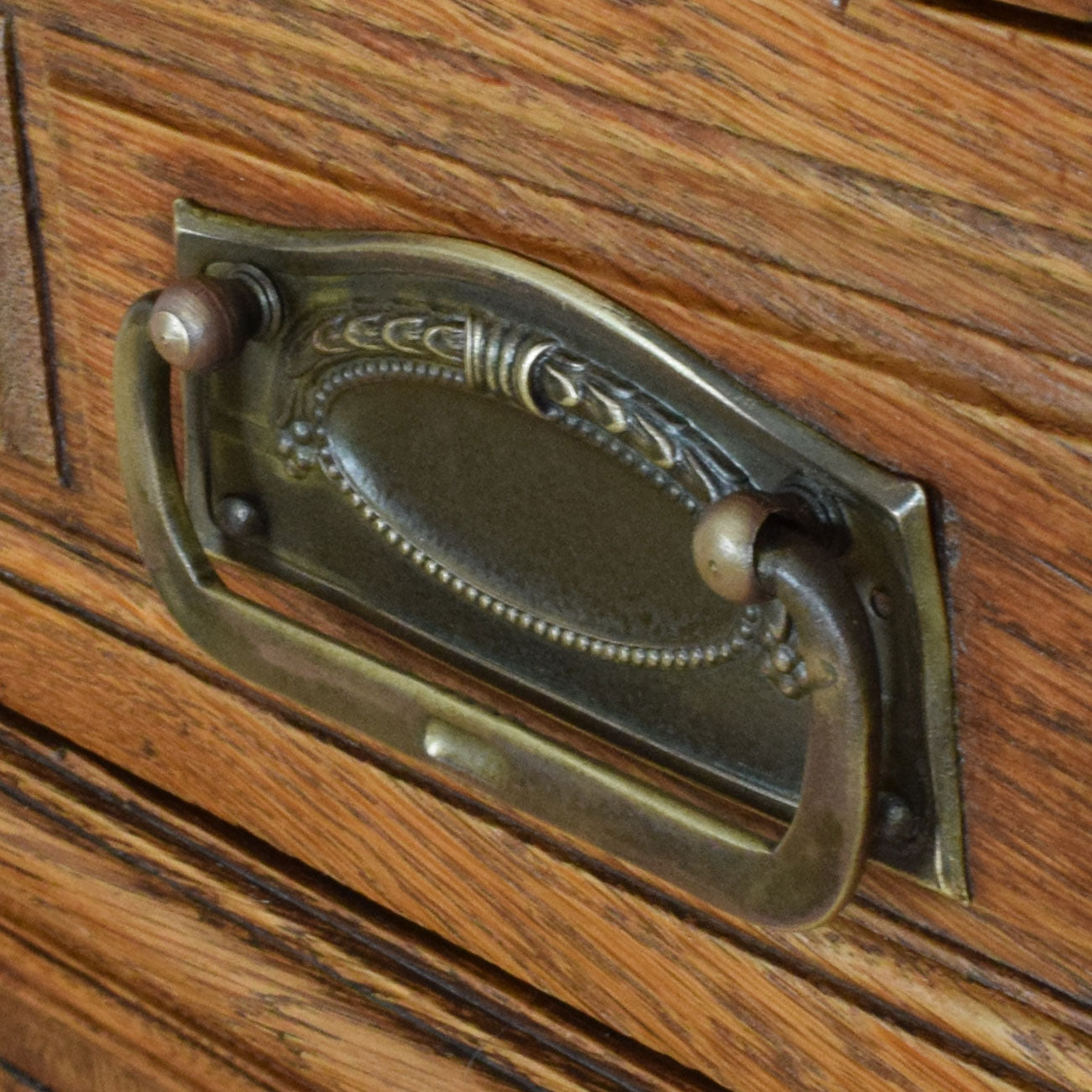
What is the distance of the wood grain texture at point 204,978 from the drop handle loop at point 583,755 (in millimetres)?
106

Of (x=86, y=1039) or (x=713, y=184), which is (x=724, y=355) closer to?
(x=713, y=184)

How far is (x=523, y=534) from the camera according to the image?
0.49 meters

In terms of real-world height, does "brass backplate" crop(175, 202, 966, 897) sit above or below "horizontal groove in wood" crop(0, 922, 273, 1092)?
above

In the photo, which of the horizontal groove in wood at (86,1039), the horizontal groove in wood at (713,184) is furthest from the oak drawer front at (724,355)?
the horizontal groove in wood at (86,1039)

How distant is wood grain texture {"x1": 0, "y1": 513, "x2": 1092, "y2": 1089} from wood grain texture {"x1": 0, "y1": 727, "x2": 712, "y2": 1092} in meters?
0.02

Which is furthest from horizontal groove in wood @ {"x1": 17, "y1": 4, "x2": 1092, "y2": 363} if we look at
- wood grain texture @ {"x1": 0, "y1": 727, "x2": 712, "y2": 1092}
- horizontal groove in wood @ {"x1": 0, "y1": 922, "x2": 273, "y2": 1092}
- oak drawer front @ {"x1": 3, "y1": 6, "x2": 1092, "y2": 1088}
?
horizontal groove in wood @ {"x1": 0, "y1": 922, "x2": 273, "y2": 1092}

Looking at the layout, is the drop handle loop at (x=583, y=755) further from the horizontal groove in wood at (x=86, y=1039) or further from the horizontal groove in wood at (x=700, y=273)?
the horizontal groove in wood at (x=86, y=1039)

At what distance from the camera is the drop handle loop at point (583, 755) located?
41cm

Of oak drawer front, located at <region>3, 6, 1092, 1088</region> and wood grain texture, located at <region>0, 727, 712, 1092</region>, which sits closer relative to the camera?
oak drawer front, located at <region>3, 6, 1092, 1088</region>

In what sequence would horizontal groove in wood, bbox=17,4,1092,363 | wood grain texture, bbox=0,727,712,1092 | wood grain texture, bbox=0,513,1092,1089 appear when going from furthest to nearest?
wood grain texture, bbox=0,727,712,1092 → wood grain texture, bbox=0,513,1092,1089 → horizontal groove in wood, bbox=17,4,1092,363

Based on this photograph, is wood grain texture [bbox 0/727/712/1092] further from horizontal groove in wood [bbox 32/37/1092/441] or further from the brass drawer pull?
horizontal groove in wood [bbox 32/37/1092/441]

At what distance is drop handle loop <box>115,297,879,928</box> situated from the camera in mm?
406

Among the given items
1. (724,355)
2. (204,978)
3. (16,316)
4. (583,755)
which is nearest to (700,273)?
(724,355)

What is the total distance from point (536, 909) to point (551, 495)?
16cm
